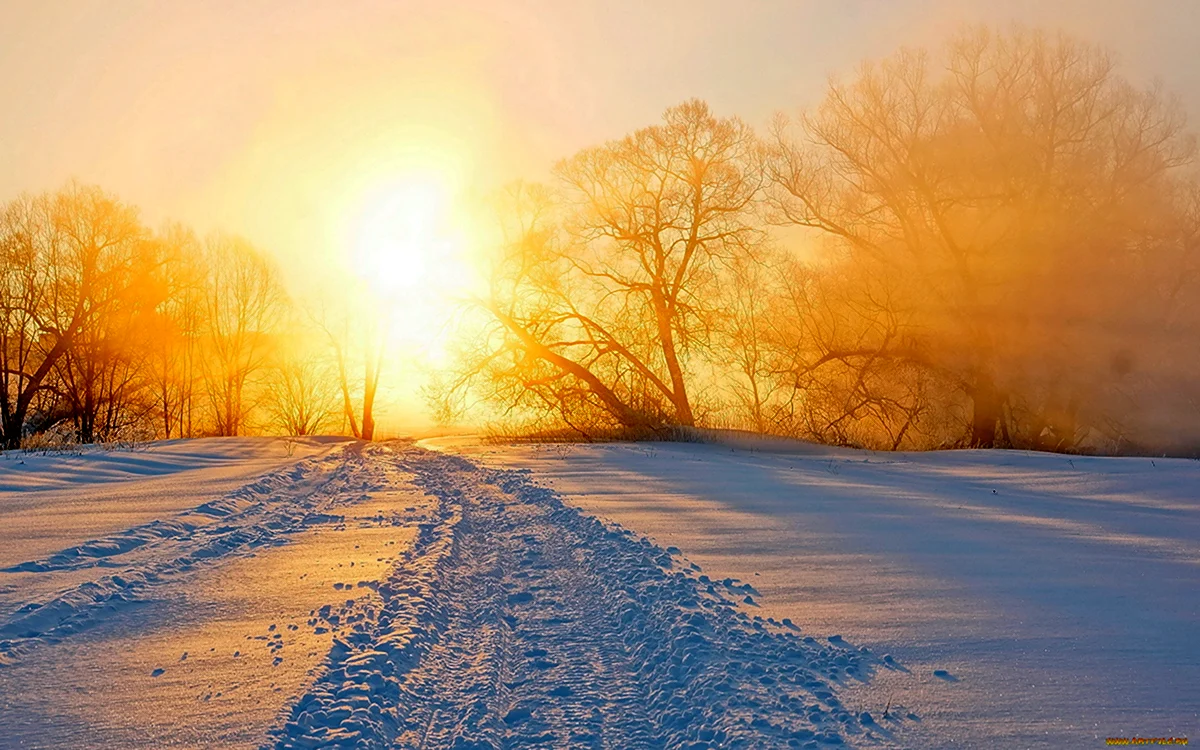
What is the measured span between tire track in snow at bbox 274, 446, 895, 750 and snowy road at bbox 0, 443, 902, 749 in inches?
0.5

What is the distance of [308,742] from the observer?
119 inches

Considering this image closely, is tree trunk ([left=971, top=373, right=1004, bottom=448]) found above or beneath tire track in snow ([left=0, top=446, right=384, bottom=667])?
above

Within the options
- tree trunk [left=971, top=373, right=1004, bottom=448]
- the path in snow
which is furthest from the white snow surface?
tree trunk [left=971, top=373, right=1004, bottom=448]

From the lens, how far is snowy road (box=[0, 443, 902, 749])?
313 centimetres

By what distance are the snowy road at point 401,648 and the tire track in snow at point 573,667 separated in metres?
0.01

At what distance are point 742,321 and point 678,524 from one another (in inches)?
657

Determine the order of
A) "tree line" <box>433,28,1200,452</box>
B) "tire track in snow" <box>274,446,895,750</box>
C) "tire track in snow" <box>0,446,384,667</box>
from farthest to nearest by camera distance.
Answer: "tree line" <box>433,28,1200,452</box>, "tire track in snow" <box>0,446,384,667</box>, "tire track in snow" <box>274,446,895,750</box>

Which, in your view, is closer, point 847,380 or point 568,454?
point 568,454

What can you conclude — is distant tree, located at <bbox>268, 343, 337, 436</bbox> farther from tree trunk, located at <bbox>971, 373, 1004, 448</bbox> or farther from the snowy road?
the snowy road

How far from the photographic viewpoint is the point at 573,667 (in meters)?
3.86

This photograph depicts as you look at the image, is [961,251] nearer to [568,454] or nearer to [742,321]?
[742,321]

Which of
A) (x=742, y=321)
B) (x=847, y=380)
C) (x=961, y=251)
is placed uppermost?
(x=961, y=251)

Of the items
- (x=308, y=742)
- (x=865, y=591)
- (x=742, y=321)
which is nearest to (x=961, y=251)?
(x=742, y=321)

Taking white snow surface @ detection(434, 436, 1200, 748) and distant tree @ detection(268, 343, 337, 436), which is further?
distant tree @ detection(268, 343, 337, 436)
